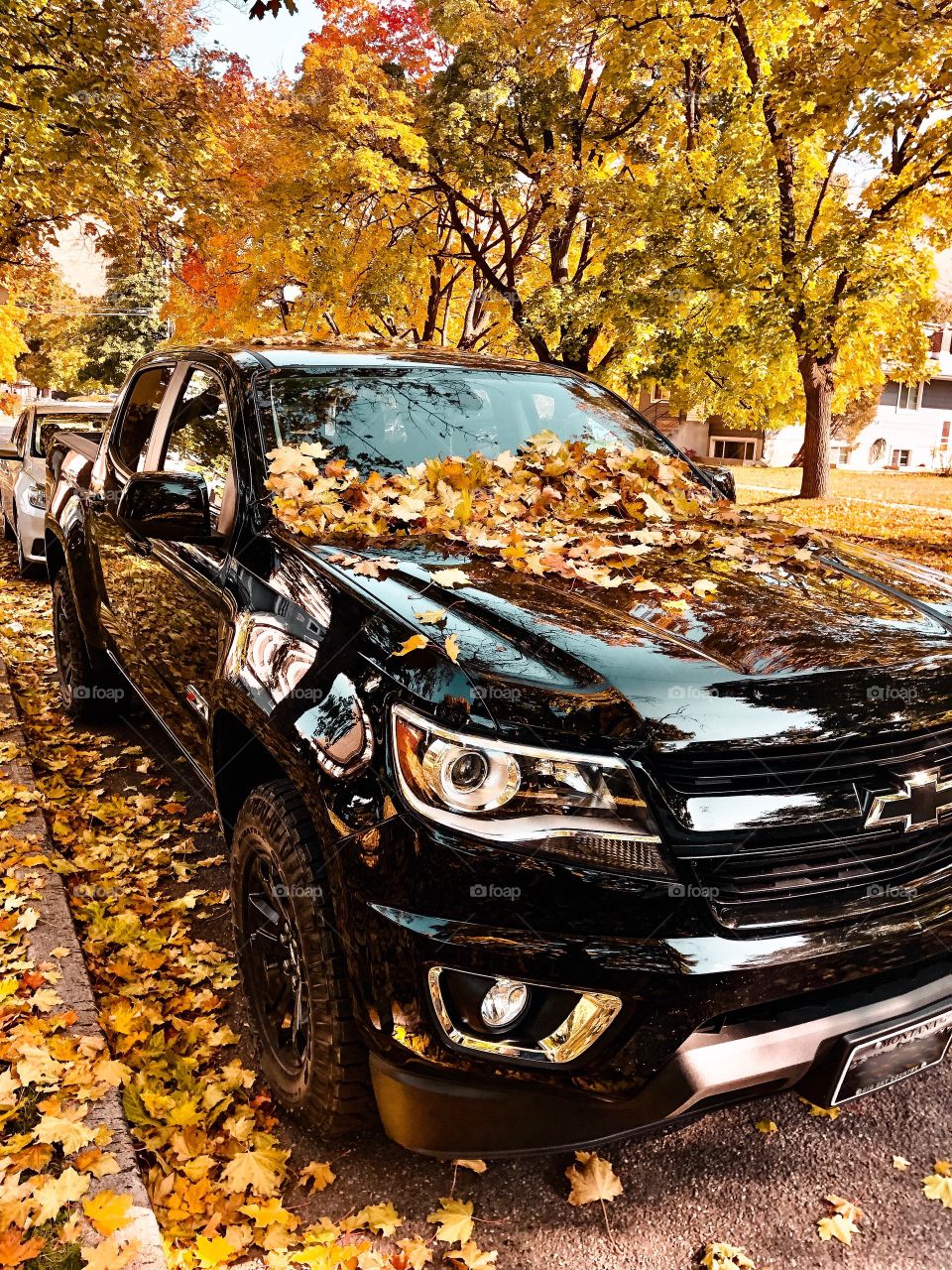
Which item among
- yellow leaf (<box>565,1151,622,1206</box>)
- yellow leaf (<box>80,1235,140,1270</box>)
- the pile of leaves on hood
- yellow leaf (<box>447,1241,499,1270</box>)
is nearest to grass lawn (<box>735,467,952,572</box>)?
the pile of leaves on hood

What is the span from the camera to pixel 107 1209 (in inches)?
88.0

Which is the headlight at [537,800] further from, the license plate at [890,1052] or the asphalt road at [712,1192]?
the asphalt road at [712,1192]

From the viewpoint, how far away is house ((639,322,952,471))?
135 ft

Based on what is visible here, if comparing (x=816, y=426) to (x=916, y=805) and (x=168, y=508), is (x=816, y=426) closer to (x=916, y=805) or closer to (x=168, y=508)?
(x=168, y=508)

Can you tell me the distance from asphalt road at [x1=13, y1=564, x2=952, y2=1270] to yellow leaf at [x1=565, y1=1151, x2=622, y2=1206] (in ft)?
0.08

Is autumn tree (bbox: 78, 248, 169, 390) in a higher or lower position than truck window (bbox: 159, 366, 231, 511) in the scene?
higher

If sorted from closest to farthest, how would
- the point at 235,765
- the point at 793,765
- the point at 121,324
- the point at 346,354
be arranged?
the point at 793,765, the point at 235,765, the point at 346,354, the point at 121,324

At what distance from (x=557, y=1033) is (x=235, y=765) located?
4.43 ft

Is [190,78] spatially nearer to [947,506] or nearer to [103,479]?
[103,479]

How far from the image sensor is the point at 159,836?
444 centimetres

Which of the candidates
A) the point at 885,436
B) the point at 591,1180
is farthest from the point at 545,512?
the point at 885,436

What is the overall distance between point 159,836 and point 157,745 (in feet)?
3.95

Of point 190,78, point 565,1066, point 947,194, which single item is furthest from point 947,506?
point 565,1066

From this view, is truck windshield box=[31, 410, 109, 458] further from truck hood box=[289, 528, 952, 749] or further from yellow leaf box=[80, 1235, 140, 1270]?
yellow leaf box=[80, 1235, 140, 1270]
